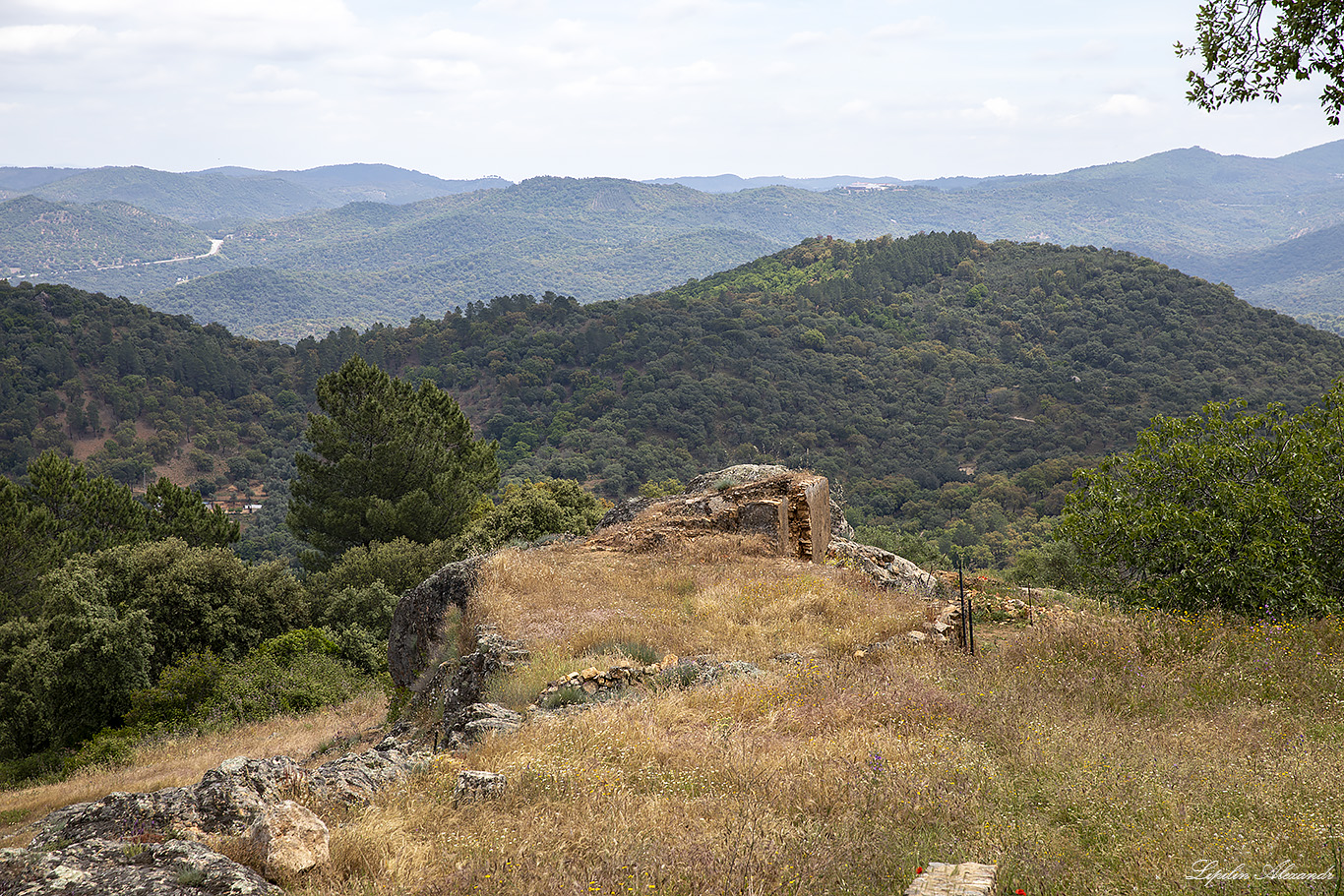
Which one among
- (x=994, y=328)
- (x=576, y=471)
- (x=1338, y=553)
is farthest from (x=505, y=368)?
(x=1338, y=553)

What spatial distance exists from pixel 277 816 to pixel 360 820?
0.43 metres

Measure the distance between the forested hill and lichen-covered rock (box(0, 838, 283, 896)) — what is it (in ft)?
173

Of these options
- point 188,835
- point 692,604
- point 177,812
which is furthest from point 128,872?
point 692,604

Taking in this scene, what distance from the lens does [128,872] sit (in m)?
3.67

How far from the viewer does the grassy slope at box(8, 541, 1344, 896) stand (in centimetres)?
365

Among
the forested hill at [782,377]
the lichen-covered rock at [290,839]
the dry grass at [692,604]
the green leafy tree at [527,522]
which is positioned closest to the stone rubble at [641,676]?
the dry grass at [692,604]

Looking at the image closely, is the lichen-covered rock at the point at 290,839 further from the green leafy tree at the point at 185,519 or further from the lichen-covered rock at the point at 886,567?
the green leafy tree at the point at 185,519

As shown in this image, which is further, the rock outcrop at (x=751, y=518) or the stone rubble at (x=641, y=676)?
the rock outcrop at (x=751, y=518)

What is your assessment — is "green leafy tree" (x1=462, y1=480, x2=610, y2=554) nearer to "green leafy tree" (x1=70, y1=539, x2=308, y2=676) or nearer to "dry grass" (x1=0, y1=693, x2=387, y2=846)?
"green leafy tree" (x1=70, y1=539, x2=308, y2=676)

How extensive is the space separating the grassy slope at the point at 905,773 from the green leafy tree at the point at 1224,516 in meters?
1.38

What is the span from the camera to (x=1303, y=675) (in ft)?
20.4

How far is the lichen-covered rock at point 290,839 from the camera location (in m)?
3.86

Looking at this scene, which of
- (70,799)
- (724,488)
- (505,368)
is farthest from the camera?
(505,368)

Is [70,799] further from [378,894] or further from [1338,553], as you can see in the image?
[1338,553]
